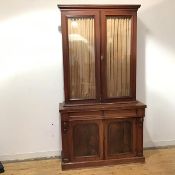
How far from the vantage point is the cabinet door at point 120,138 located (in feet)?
10.6

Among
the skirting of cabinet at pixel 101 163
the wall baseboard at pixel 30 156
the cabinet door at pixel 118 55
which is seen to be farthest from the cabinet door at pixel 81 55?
the wall baseboard at pixel 30 156

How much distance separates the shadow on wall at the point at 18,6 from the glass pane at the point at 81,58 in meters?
0.55

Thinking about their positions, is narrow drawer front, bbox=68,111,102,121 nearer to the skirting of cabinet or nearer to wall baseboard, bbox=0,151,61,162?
the skirting of cabinet

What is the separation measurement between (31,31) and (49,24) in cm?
26

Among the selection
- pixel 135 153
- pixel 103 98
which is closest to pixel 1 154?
pixel 103 98

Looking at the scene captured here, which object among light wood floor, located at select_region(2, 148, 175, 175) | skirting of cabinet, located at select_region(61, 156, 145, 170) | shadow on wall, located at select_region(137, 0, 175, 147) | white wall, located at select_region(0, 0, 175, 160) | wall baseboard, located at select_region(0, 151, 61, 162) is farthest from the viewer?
shadow on wall, located at select_region(137, 0, 175, 147)

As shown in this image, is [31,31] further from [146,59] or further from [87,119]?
[146,59]

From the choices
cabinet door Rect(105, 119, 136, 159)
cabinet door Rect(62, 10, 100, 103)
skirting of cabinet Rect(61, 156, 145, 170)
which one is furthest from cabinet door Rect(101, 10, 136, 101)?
skirting of cabinet Rect(61, 156, 145, 170)

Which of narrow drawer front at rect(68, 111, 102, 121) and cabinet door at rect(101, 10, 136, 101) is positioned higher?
cabinet door at rect(101, 10, 136, 101)

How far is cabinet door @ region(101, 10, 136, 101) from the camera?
123 inches

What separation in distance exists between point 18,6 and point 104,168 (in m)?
2.42

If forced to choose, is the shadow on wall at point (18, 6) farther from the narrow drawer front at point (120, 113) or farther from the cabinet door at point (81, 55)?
the narrow drawer front at point (120, 113)

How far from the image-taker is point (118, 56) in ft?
10.6

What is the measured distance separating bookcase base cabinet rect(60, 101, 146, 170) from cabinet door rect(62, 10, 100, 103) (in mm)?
197
